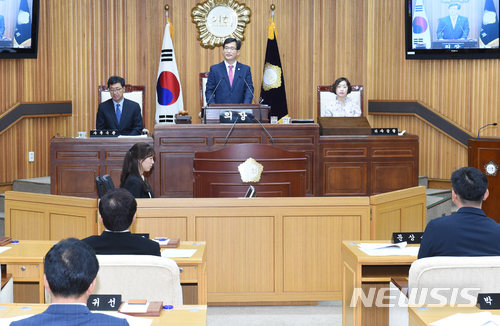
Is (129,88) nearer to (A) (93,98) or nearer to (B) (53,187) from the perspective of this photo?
(A) (93,98)

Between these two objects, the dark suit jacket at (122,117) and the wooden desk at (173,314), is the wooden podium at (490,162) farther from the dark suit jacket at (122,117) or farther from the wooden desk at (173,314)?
the wooden desk at (173,314)

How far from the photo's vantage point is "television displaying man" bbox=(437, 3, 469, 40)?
24.3 feet

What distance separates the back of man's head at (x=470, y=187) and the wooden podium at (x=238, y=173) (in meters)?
2.00

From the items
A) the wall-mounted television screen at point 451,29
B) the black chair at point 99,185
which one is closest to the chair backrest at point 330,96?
the wall-mounted television screen at point 451,29

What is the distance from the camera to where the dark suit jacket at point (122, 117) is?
20.9 ft

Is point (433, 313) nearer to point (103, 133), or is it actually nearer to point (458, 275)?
point (458, 275)

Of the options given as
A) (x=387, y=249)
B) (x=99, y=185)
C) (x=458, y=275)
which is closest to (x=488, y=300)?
(x=458, y=275)

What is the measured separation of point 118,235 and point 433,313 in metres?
1.35

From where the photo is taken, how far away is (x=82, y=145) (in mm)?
5785

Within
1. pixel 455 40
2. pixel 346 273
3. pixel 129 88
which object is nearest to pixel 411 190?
pixel 346 273

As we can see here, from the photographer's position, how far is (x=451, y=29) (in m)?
7.46

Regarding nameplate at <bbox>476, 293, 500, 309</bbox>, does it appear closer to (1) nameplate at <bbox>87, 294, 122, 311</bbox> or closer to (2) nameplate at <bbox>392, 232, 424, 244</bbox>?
(2) nameplate at <bbox>392, 232, 424, 244</bbox>

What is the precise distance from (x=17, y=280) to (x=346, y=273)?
1.81 m

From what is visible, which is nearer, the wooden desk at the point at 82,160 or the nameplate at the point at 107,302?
the nameplate at the point at 107,302
